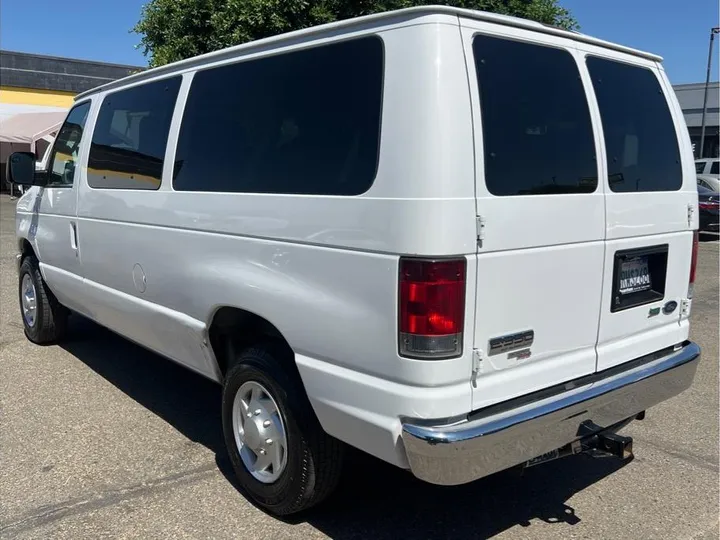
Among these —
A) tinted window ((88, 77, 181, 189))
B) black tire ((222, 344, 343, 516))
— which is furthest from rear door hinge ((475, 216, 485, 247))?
tinted window ((88, 77, 181, 189))

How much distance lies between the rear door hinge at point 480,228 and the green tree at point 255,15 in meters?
6.28

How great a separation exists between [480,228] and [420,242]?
0.86 feet

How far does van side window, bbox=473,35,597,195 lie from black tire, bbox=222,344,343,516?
4.21 feet

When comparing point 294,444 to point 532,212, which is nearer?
point 532,212

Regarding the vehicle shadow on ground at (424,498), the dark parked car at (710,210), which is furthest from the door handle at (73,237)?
the dark parked car at (710,210)

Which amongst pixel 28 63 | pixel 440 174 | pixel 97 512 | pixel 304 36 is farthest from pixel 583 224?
pixel 28 63

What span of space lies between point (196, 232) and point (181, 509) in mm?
1413

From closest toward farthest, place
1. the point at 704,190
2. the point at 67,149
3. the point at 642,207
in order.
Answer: the point at 642,207 < the point at 67,149 < the point at 704,190

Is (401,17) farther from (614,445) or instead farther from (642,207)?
(614,445)

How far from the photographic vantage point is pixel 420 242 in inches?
96.7

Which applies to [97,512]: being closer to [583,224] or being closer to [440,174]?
[440,174]

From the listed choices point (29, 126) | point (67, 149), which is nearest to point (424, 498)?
point (67, 149)

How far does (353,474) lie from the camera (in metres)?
3.83

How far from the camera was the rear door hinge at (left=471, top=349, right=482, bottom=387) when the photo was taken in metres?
2.61
